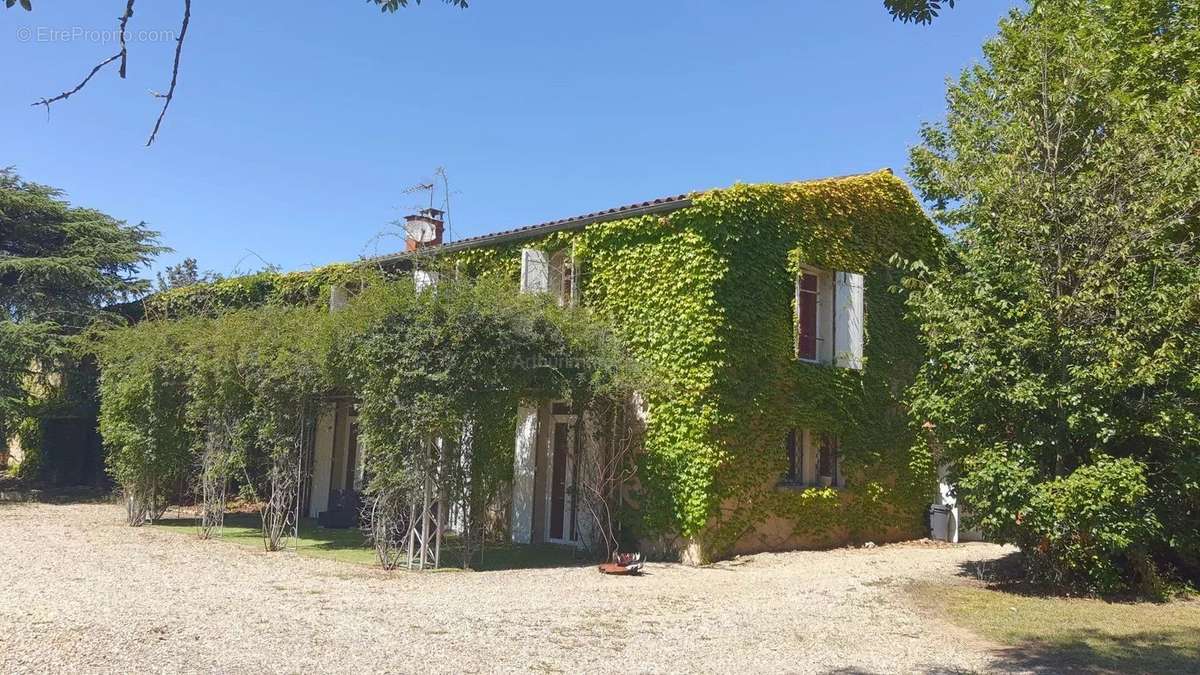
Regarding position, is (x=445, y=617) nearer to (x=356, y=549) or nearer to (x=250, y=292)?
(x=356, y=549)

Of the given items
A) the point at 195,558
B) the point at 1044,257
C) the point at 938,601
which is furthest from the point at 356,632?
the point at 1044,257

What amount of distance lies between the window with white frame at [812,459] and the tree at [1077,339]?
3.07m

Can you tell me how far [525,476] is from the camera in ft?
46.4

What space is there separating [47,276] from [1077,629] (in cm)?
2112

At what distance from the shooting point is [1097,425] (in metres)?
9.61

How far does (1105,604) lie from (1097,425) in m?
1.92

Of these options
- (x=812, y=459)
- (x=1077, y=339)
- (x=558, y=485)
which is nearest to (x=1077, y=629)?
(x=1077, y=339)

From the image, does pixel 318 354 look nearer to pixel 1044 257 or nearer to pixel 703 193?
pixel 703 193

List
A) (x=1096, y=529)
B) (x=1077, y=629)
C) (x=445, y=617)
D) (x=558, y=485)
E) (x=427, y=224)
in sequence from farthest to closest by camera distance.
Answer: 1. (x=427, y=224)
2. (x=558, y=485)
3. (x=1096, y=529)
4. (x=1077, y=629)
5. (x=445, y=617)

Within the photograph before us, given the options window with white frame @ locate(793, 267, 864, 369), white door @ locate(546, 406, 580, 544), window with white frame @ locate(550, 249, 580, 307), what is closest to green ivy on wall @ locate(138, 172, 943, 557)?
window with white frame @ locate(550, 249, 580, 307)

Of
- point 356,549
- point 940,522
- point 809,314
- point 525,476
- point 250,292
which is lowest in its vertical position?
point 356,549

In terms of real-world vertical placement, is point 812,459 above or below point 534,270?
below

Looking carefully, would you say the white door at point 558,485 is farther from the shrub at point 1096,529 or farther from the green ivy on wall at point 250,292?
the shrub at point 1096,529

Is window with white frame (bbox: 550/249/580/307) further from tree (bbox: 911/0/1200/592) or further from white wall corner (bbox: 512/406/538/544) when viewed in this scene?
tree (bbox: 911/0/1200/592)
